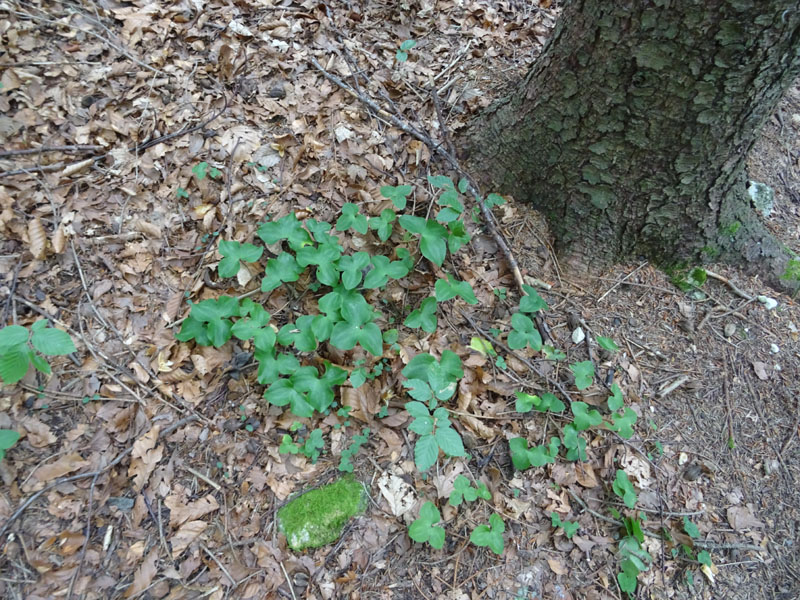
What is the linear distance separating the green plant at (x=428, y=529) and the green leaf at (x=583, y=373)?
36.7 inches

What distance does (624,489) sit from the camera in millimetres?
2141

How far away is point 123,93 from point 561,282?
2793 millimetres

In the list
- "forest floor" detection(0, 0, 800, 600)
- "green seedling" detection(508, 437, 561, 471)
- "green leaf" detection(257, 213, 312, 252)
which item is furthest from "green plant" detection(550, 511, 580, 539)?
"green leaf" detection(257, 213, 312, 252)

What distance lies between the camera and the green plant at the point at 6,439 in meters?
1.85

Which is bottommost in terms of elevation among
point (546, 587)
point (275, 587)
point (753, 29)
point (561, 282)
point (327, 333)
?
point (275, 587)

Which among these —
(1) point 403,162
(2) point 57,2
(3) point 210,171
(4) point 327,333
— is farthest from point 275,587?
(2) point 57,2

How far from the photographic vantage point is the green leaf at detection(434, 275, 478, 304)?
89.0 inches

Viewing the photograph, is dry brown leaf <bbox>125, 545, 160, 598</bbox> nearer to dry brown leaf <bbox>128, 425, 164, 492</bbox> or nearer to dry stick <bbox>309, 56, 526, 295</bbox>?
dry brown leaf <bbox>128, 425, 164, 492</bbox>

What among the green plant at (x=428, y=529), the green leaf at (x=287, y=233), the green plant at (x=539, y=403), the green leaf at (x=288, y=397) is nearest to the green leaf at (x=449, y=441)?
the green plant at (x=428, y=529)

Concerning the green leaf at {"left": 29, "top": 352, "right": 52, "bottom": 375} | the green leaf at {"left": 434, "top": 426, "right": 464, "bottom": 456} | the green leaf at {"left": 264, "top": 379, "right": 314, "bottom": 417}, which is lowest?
the green leaf at {"left": 29, "top": 352, "right": 52, "bottom": 375}

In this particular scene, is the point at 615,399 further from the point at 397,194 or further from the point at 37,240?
the point at 37,240

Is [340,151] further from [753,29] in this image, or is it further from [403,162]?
[753,29]

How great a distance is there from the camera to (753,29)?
180 cm

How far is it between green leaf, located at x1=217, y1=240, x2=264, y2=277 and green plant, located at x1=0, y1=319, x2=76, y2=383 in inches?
27.8
